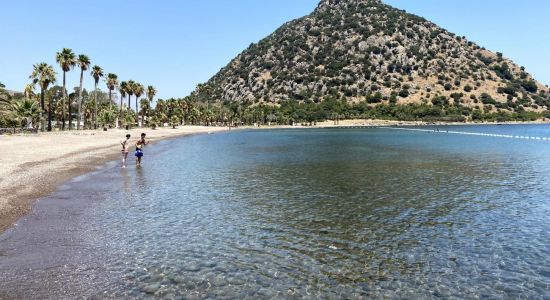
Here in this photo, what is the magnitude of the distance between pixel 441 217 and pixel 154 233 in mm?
12070

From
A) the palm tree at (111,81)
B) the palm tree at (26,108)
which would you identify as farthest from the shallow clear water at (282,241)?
the palm tree at (111,81)

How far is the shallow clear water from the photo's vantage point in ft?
34.1

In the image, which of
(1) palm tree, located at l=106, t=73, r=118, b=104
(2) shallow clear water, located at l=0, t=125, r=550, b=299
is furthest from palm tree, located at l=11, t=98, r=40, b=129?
(2) shallow clear water, located at l=0, t=125, r=550, b=299

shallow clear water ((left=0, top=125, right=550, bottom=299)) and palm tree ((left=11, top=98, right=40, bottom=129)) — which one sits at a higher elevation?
palm tree ((left=11, top=98, right=40, bottom=129))

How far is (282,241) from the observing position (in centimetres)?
1427

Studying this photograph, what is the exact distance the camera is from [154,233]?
15125 millimetres

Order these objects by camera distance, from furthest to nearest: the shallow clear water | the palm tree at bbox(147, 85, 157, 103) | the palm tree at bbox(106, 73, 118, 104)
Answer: the palm tree at bbox(147, 85, 157, 103), the palm tree at bbox(106, 73, 118, 104), the shallow clear water

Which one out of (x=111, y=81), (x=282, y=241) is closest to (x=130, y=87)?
(x=111, y=81)

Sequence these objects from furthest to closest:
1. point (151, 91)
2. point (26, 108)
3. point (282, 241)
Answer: point (151, 91)
point (26, 108)
point (282, 241)

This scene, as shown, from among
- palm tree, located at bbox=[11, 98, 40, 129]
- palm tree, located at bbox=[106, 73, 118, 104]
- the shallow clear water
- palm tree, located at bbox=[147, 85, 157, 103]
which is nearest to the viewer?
the shallow clear water

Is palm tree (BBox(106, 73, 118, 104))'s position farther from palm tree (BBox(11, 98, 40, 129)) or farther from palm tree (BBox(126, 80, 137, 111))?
palm tree (BBox(11, 98, 40, 129))

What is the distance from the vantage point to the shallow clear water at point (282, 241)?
10.4 metres

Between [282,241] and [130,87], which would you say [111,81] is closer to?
[130,87]

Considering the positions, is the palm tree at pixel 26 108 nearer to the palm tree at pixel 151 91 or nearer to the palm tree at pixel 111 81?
the palm tree at pixel 111 81
